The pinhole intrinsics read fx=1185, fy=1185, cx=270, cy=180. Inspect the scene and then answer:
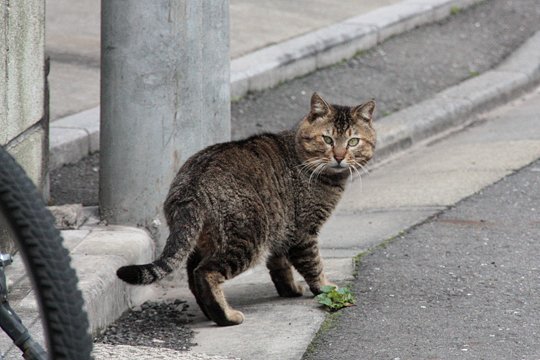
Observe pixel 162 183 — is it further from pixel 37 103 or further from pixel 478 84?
pixel 478 84

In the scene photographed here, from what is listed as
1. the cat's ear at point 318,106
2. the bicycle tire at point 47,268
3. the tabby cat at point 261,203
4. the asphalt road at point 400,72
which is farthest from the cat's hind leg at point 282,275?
the bicycle tire at point 47,268

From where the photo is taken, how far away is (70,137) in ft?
23.9

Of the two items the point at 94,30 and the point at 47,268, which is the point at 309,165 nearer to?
the point at 47,268

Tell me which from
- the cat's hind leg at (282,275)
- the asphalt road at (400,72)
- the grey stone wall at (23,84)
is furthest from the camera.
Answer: the asphalt road at (400,72)

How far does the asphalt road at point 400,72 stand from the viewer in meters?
8.20

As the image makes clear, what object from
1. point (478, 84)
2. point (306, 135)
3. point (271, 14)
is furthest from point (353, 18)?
point (306, 135)

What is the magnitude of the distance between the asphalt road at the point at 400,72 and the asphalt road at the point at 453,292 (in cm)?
190

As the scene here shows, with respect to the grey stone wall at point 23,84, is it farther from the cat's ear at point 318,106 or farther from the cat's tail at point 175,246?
the cat's ear at point 318,106

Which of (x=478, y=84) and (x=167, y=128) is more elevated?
(x=167, y=128)

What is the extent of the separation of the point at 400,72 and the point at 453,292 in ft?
15.8

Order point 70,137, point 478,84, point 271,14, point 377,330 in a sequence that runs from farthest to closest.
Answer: point 271,14 → point 478,84 → point 70,137 → point 377,330

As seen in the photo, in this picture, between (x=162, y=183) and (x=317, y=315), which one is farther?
(x=162, y=183)

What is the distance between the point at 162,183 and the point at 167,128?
0.27m

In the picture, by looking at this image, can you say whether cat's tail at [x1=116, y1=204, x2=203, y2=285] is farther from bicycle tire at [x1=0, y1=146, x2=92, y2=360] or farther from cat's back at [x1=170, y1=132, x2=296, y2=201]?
bicycle tire at [x1=0, y1=146, x2=92, y2=360]
